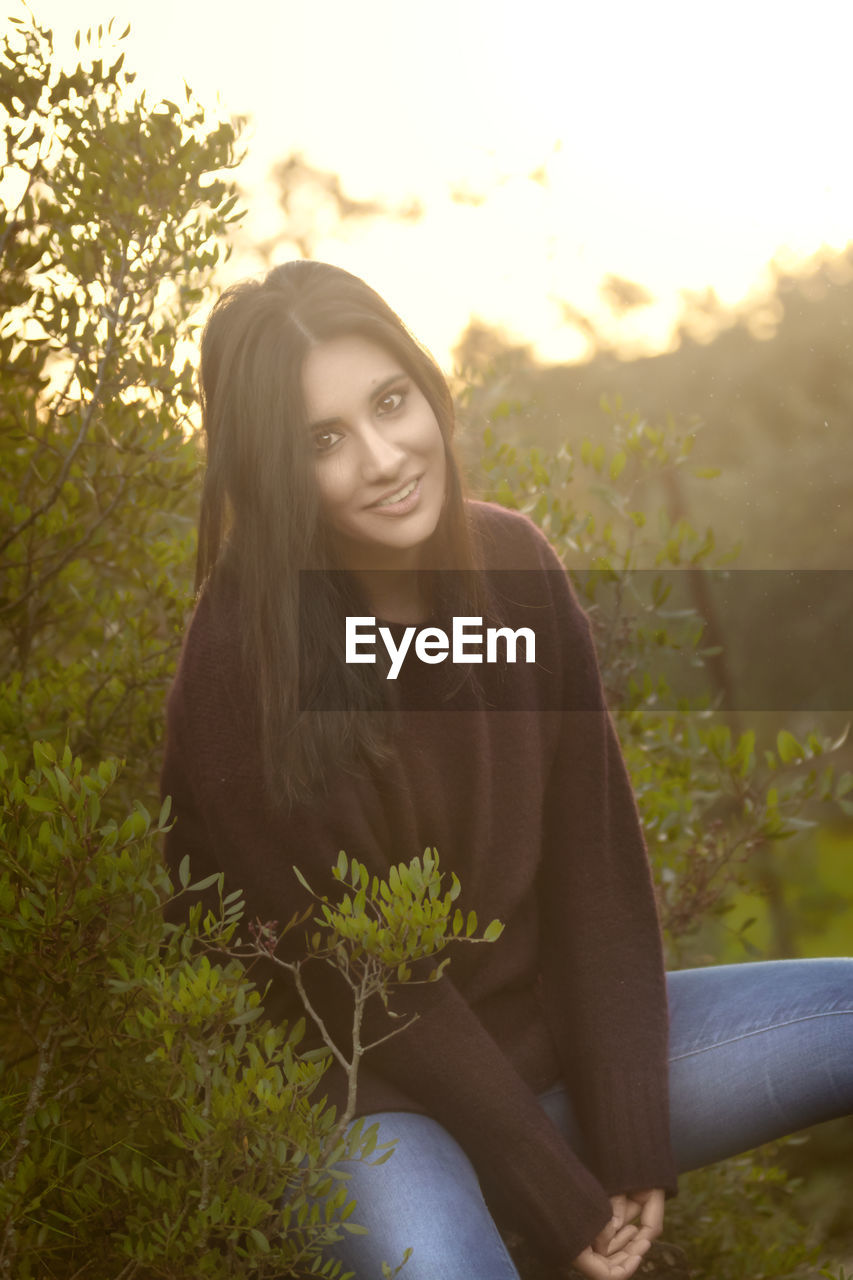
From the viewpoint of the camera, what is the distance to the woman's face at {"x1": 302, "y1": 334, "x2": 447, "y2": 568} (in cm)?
198

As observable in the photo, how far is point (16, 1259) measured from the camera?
178 centimetres

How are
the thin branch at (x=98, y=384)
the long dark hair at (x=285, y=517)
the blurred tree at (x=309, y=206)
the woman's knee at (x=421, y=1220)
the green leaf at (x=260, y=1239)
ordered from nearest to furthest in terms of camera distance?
the green leaf at (x=260, y=1239) → the woman's knee at (x=421, y=1220) → the long dark hair at (x=285, y=517) → the thin branch at (x=98, y=384) → the blurred tree at (x=309, y=206)

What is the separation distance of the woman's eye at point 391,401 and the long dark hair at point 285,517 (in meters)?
0.04

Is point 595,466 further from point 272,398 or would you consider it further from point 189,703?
point 189,703

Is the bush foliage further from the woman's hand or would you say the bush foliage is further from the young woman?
the woman's hand

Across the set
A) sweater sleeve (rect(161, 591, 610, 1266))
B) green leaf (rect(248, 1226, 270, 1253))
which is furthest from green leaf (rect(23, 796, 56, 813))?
green leaf (rect(248, 1226, 270, 1253))

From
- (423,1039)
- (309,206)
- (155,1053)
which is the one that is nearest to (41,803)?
(155,1053)

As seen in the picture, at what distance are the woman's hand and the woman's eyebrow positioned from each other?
1298 millimetres

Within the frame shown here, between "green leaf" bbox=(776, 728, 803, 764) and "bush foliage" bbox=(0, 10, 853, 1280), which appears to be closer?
"bush foliage" bbox=(0, 10, 853, 1280)

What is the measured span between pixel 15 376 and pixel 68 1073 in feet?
4.80

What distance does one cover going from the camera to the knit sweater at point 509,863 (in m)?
1.84

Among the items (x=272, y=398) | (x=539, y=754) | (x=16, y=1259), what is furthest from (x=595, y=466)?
(x=16, y=1259)

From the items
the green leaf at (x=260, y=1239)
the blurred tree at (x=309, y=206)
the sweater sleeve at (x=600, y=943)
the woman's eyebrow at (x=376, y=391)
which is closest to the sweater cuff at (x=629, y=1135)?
the sweater sleeve at (x=600, y=943)

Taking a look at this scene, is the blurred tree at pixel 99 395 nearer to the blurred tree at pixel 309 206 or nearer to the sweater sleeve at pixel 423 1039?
the sweater sleeve at pixel 423 1039
